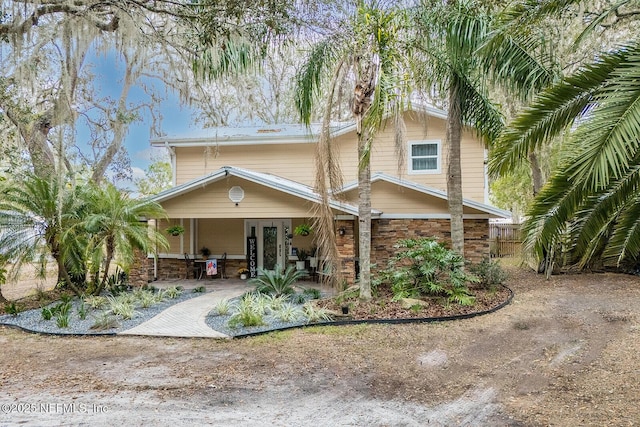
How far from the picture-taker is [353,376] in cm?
590

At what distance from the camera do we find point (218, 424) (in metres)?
4.43

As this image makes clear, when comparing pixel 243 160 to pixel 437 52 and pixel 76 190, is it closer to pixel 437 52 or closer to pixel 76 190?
pixel 76 190

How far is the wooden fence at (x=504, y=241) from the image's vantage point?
20.0 metres

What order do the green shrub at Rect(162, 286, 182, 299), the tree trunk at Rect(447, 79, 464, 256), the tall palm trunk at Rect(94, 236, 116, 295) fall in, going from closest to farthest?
the tall palm trunk at Rect(94, 236, 116, 295) → the tree trunk at Rect(447, 79, 464, 256) → the green shrub at Rect(162, 286, 182, 299)

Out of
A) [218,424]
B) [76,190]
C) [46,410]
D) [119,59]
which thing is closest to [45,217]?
[76,190]

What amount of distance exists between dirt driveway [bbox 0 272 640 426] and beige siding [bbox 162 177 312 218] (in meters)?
4.91

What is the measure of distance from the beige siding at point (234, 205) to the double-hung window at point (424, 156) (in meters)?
4.49

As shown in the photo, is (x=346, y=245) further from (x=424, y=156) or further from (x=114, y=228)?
(x=114, y=228)

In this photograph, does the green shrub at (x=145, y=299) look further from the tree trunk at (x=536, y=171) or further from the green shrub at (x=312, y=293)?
the tree trunk at (x=536, y=171)

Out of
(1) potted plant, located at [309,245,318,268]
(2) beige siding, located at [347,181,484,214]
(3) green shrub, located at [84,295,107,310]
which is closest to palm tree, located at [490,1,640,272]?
(2) beige siding, located at [347,181,484,214]

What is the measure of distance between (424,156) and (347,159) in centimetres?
267

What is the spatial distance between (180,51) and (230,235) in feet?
27.6

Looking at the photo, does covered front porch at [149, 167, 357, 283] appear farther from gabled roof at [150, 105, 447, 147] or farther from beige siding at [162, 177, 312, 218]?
gabled roof at [150, 105, 447, 147]

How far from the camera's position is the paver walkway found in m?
8.14
